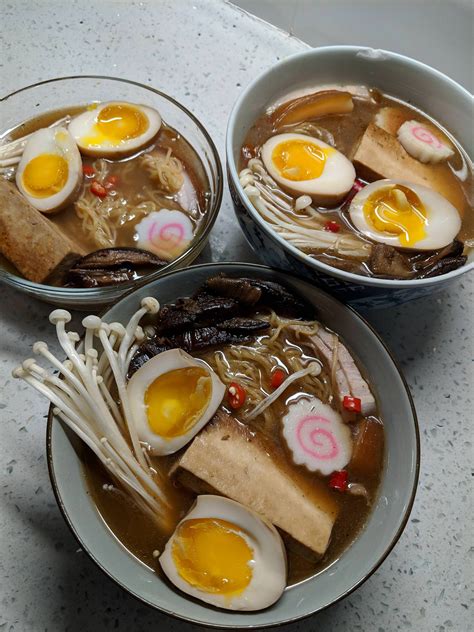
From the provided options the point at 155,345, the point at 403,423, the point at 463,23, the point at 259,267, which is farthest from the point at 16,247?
the point at 463,23

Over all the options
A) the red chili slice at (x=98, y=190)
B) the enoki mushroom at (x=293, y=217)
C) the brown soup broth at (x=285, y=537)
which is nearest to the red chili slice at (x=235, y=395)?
the brown soup broth at (x=285, y=537)

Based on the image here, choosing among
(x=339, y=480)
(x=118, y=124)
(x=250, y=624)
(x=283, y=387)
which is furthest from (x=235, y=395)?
(x=118, y=124)

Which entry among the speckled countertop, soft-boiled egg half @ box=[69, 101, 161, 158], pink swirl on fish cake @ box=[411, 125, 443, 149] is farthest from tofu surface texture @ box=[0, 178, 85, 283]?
pink swirl on fish cake @ box=[411, 125, 443, 149]

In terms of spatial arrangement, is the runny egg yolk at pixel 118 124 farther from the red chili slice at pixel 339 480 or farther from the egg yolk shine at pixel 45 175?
the red chili slice at pixel 339 480

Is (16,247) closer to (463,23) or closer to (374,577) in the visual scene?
(374,577)

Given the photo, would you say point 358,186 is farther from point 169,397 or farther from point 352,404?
point 169,397

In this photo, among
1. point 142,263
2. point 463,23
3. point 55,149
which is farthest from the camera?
point 463,23
